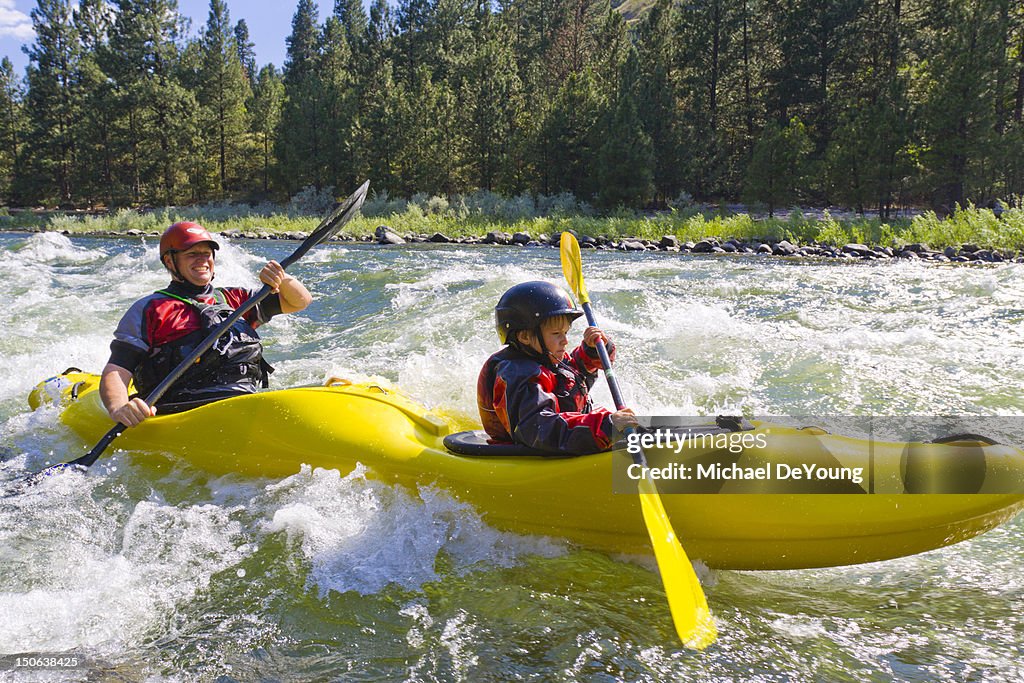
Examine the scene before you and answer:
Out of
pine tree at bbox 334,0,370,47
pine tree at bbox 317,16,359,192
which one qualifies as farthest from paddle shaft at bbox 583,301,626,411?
pine tree at bbox 334,0,370,47

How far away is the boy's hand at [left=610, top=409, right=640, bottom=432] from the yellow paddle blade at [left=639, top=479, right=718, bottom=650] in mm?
203

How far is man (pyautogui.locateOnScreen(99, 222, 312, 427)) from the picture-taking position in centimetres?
375

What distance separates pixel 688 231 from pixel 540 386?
19018mm

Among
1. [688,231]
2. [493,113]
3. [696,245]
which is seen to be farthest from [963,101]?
[493,113]

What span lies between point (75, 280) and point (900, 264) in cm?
1434

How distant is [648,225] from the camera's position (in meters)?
22.5

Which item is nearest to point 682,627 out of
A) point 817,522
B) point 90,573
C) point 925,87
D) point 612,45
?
point 817,522

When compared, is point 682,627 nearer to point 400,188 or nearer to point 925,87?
point 925,87

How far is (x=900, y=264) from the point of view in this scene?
14312mm

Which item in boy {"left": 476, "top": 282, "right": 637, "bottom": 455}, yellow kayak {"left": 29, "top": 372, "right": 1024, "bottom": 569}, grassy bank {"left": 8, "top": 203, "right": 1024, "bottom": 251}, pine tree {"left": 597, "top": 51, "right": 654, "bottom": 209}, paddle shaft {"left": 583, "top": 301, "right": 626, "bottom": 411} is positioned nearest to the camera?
yellow kayak {"left": 29, "top": 372, "right": 1024, "bottom": 569}

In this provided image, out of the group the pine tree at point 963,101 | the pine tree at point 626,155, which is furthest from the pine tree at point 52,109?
the pine tree at point 963,101

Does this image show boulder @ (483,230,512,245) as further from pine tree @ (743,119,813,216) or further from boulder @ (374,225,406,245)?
pine tree @ (743,119,813,216)

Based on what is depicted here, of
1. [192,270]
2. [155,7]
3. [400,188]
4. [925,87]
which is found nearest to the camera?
[192,270]

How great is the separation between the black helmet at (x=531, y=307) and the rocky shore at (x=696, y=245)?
1357 centimetres
